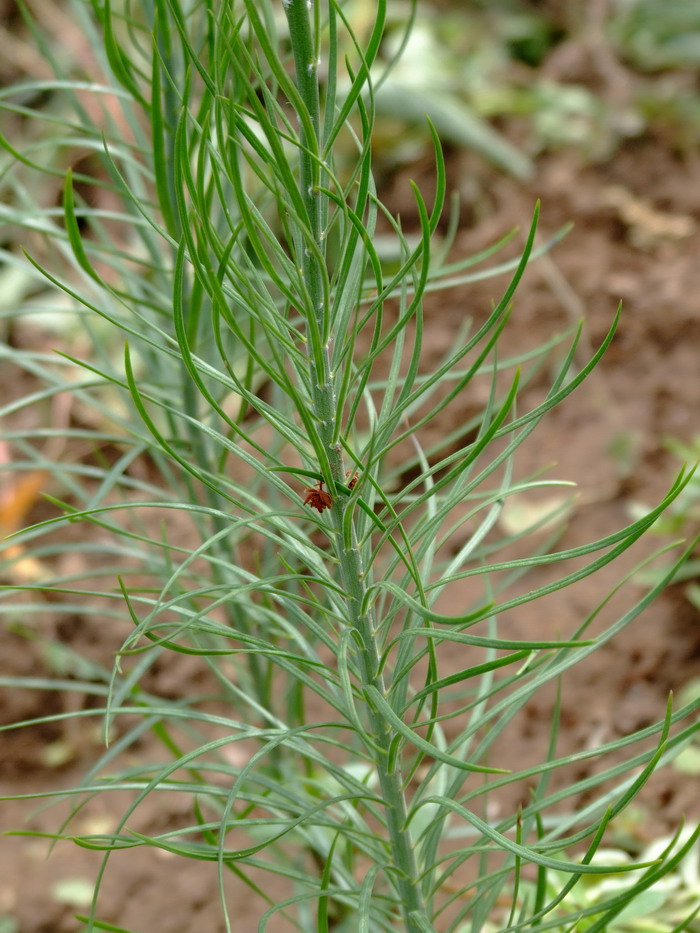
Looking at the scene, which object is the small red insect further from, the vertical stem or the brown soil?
the brown soil

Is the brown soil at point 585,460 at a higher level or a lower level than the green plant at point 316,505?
higher

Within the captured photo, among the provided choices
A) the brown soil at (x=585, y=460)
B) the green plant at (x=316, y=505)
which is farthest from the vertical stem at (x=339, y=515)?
the brown soil at (x=585, y=460)

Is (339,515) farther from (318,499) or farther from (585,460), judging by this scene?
(585,460)

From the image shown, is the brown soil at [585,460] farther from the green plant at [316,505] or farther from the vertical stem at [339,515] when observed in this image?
the vertical stem at [339,515]

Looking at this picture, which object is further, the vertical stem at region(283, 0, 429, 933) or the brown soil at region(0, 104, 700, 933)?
the brown soil at region(0, 104, 700, 933)

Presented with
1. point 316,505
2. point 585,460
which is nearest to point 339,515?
point 316,505

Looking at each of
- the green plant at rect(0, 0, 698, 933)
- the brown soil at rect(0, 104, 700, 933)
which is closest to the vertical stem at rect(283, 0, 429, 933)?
the green plant at rect(0, 0, 698, 933)

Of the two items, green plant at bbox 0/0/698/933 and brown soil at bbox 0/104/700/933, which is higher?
brown soil at bbox 0/104/700/933
